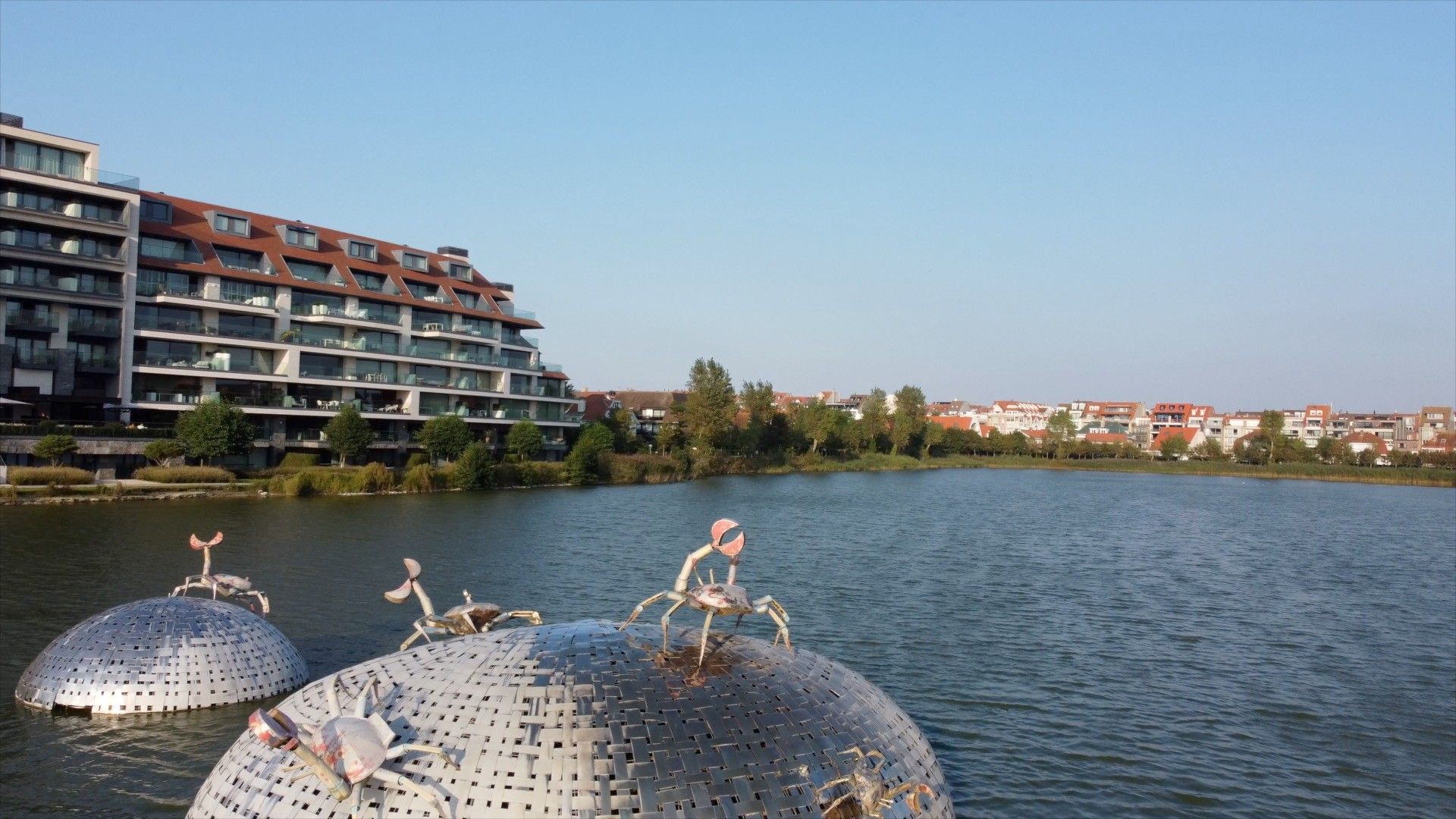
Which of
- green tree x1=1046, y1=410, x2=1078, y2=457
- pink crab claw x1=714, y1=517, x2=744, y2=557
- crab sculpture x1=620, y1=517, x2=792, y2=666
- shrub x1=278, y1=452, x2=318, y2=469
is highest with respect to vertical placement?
green tree x1=1046, y1=410, x2=1078, y2=457

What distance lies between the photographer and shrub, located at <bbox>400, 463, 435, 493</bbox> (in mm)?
61438

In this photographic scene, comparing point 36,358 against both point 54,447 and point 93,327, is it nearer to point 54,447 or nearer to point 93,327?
point 93,327

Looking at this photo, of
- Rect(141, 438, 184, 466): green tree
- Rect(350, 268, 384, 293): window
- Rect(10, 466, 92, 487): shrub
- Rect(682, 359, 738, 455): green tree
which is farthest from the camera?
Rect(682, 359, 738, 455): green tree

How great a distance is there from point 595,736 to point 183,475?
53.4 meters

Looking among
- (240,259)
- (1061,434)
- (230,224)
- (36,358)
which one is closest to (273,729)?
(36,358)

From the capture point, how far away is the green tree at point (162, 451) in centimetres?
5419

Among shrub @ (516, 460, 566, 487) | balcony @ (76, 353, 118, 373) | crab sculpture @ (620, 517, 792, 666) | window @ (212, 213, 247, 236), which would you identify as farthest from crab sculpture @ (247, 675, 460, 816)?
window @ (212, 213, 247, 236)

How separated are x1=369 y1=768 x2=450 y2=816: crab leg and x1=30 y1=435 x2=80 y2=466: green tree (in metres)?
52.7

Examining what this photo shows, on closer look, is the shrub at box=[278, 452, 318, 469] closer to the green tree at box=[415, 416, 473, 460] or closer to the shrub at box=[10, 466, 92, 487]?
the green tree at box=[415, 416, 473, 460]

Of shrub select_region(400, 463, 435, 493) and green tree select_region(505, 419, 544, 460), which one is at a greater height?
green tree select_region(505, 419, 544, 460)

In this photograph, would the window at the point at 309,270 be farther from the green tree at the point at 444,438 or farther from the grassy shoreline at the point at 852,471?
the grassy shoreline at the point at 852,471

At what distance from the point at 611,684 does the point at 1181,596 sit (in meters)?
32.0

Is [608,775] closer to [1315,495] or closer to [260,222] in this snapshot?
[260,222]

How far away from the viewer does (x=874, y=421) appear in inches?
5463
